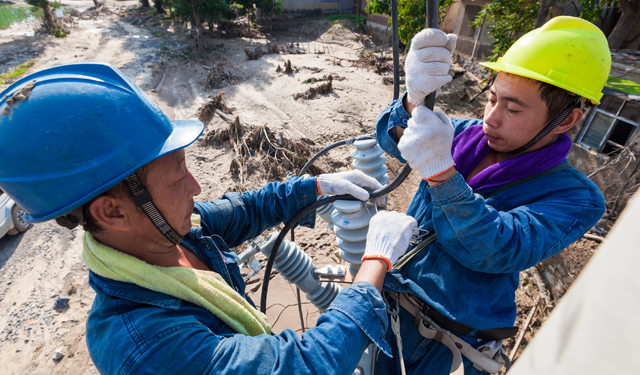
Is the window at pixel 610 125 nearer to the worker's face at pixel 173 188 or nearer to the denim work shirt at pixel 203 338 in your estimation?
the denim work shirt at pixel 203 338

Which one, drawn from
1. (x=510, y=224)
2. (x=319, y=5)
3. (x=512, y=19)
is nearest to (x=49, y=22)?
(x=319, y=5)

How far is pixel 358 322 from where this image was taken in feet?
4.33

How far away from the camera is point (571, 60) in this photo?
4.84ft

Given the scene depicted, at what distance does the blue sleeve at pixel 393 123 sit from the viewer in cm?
191

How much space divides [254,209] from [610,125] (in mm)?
7462

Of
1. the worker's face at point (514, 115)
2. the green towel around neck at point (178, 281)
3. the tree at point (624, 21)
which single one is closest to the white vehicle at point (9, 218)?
the green towel around neck at point (178, 281)

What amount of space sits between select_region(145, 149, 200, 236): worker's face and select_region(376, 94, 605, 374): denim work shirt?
1.16 m

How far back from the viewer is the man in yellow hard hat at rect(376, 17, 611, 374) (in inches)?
54.7

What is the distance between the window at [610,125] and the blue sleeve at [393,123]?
593cm

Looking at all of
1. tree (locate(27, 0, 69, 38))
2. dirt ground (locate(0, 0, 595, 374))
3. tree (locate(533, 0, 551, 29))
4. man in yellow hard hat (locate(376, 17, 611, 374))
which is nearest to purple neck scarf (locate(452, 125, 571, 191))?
man in yellow hard hat (locate(376, 17, 611, 374))

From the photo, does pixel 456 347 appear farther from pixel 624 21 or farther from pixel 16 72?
pixel 16 72

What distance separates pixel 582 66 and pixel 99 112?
Answer: 213 centimetres

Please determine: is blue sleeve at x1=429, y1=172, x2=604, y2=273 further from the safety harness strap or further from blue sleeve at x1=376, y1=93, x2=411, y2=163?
blue sleeve at x1=376, y1=93, x2=411, y2=163

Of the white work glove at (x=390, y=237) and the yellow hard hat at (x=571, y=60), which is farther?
the white work glove at (x=390, y=237)
